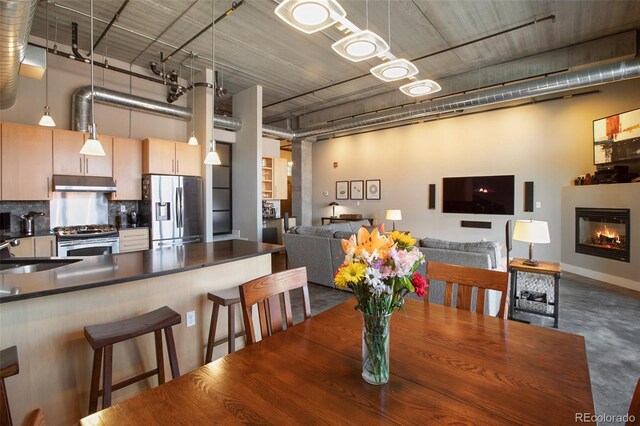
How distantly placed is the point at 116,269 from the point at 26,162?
3.20m

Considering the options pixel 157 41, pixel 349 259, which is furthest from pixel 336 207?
pixel 349 259

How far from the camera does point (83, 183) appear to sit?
4242mm

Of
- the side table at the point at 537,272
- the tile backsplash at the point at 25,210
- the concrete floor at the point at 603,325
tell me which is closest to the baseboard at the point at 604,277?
the concrete floor at the point at 603,325

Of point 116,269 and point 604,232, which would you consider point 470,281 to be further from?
point 604,232

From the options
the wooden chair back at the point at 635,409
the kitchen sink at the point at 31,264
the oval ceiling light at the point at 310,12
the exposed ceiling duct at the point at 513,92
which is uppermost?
the exposed ceiling duct at the point at 513,92

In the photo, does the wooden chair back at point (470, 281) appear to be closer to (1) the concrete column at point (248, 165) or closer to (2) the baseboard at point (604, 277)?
(1) the concrete column at point (248, 165)

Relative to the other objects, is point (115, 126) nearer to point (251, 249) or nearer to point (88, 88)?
point (88, 88)

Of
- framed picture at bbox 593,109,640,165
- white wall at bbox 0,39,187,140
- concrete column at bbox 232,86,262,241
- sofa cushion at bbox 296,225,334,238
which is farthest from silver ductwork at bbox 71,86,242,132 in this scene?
framed picture at bbox 593,109,640,165

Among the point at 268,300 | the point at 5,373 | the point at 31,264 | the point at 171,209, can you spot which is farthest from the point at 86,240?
the point at 268,300

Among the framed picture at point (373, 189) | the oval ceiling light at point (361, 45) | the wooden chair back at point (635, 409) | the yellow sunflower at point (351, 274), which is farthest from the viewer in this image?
the framed picture at point (373, 189)

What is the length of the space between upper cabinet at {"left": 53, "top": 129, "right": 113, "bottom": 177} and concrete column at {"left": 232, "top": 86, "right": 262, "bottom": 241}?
2288mm

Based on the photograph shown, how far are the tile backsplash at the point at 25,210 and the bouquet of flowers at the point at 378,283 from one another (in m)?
5.00

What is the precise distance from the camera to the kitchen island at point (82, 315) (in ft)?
5.25

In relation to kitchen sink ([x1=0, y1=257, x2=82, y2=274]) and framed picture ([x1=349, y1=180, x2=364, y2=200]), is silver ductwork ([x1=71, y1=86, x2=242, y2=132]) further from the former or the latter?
framed picture ([x1=349, y1=180, x2=364, y2=200])
